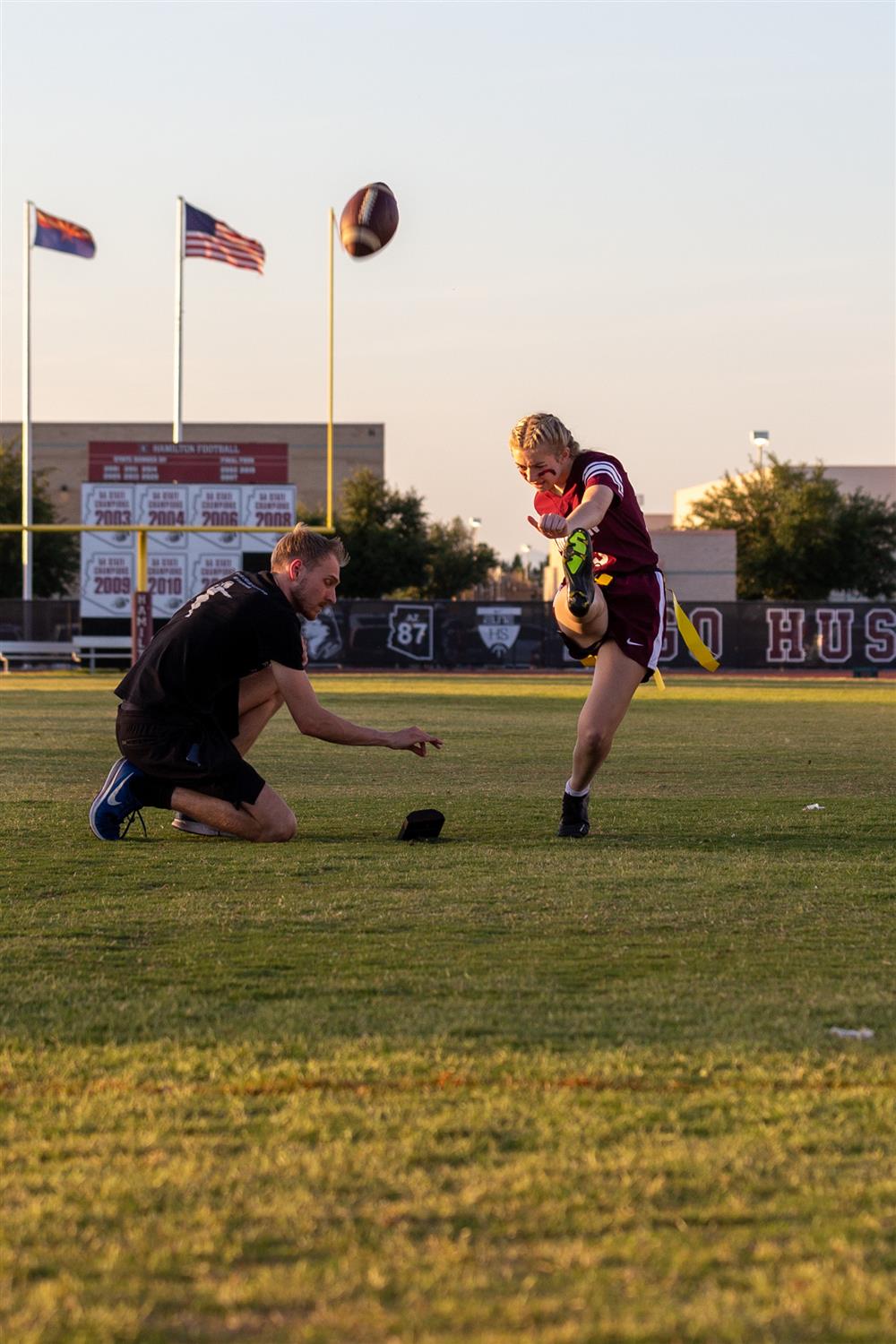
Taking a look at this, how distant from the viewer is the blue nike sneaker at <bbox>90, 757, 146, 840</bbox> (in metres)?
6.44

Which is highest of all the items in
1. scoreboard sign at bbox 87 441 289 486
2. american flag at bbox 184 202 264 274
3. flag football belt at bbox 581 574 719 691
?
american flag at bbox 184 202 264 274

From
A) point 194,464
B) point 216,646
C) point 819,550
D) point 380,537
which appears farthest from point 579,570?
point 819,550

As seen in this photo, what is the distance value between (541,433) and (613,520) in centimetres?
50

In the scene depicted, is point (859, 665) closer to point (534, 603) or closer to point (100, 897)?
point (534, 603)

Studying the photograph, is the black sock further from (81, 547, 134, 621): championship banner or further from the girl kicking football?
(81, 547, 134, 621): championship banner

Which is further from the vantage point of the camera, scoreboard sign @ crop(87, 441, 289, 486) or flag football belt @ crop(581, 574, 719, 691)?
scoreboard sign @ crop(87, 441, 289, 486)

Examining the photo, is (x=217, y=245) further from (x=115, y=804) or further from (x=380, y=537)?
(x=115, y=804)

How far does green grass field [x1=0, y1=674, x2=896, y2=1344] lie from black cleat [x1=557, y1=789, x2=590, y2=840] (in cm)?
13

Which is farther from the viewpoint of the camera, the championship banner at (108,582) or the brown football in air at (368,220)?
the championship banner at (108,582)

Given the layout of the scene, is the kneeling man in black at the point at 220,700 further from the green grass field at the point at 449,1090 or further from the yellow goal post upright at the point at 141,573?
the yellow goal post upright at the point at 141,573

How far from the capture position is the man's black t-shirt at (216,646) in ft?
20.4

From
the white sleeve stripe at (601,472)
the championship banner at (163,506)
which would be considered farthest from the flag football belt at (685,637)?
the championship banner at (163,506)

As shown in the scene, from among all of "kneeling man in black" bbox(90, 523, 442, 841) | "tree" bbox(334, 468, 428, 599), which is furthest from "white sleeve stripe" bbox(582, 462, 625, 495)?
"tree" bbox(334, 468, 428, 599)

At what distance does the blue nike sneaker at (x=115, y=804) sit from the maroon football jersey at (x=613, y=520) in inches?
84.1
